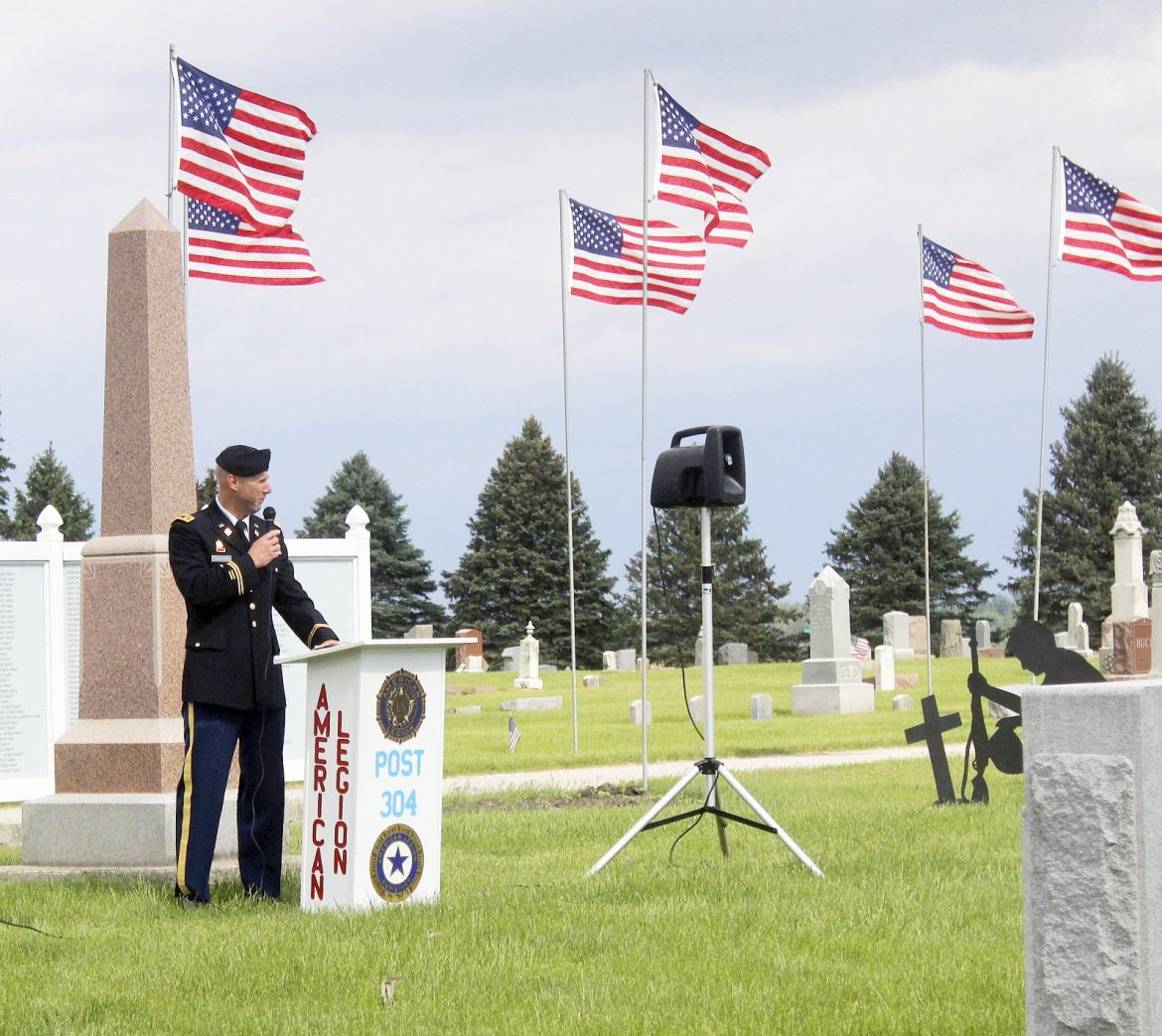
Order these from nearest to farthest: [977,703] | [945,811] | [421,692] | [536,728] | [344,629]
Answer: [421,692], [945,811], [977,703], [344,629], [536,728]

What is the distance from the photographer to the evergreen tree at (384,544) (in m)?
62.6

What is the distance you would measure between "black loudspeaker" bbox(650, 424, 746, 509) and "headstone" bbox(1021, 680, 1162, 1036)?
14.2 feet

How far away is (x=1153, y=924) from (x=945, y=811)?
Answer: 727 centimetres

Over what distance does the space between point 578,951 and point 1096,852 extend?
285 centimetres

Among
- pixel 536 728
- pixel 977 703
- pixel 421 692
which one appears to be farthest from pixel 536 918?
pixel 536 728

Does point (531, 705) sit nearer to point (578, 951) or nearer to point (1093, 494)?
point (578, 951)

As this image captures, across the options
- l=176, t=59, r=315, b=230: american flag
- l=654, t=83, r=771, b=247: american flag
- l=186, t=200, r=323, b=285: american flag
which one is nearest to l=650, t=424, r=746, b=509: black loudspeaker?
l=176, t=59, r=315, b=230: american flag

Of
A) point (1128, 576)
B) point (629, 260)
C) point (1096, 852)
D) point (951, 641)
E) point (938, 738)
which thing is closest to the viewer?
point (1096, 852)

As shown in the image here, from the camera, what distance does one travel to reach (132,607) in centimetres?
910

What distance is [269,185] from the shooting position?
13.2 meters

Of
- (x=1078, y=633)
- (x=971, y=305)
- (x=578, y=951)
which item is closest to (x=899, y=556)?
(x=1078, y=633)

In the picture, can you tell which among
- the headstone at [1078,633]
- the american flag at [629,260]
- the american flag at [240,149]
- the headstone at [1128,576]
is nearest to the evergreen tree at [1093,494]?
the headstone at [1078,633]

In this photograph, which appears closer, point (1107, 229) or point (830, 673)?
point (1107, 229)

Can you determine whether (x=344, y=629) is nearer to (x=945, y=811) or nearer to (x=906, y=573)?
(x=945, y=811)
